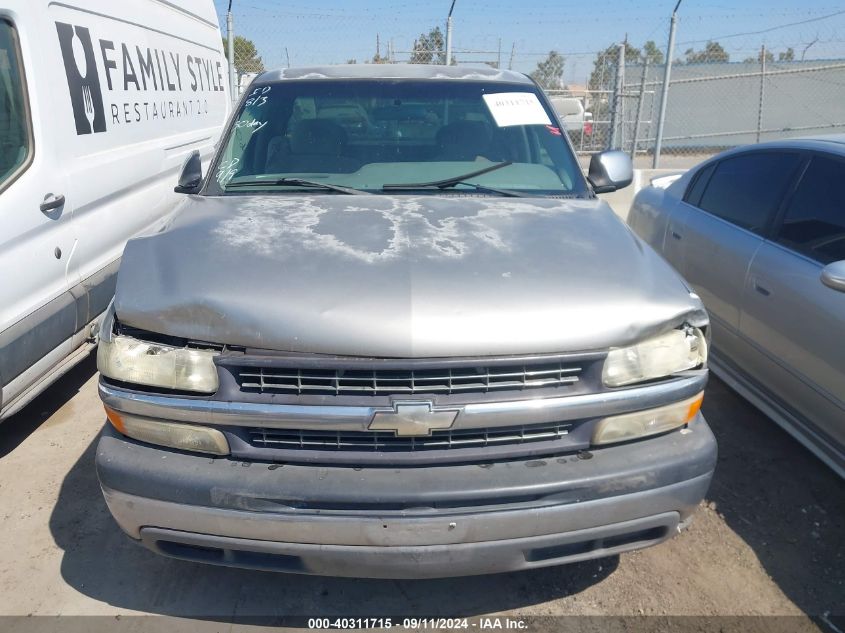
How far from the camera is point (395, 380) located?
6.84ft

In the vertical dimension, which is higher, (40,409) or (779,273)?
(779,273)

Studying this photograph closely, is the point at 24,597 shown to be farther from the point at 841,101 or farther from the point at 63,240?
the point at 841,101

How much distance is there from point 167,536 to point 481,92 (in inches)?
105

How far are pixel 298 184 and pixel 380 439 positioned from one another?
5.01 ft

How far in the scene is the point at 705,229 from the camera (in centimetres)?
429

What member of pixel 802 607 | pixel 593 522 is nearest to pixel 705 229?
pixel 802 607

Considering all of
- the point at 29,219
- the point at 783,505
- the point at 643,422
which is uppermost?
the point at 29,219

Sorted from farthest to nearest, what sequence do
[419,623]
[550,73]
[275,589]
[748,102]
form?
[748,102]
[550,73]
[275,589]
[419,623]

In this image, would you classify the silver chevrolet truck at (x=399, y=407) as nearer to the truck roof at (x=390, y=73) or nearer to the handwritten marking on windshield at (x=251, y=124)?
the handwritten marking on windshield at (x=251, y=124)

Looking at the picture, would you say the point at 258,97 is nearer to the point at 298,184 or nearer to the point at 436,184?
the point at 298,184

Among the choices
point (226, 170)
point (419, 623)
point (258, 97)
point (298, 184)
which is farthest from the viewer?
point (258, 97)

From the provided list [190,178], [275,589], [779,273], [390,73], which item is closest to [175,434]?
[275,589]

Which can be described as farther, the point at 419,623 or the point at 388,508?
the point at 419,623

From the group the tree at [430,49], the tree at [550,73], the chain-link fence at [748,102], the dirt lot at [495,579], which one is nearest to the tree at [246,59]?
the tree at [430,49]
